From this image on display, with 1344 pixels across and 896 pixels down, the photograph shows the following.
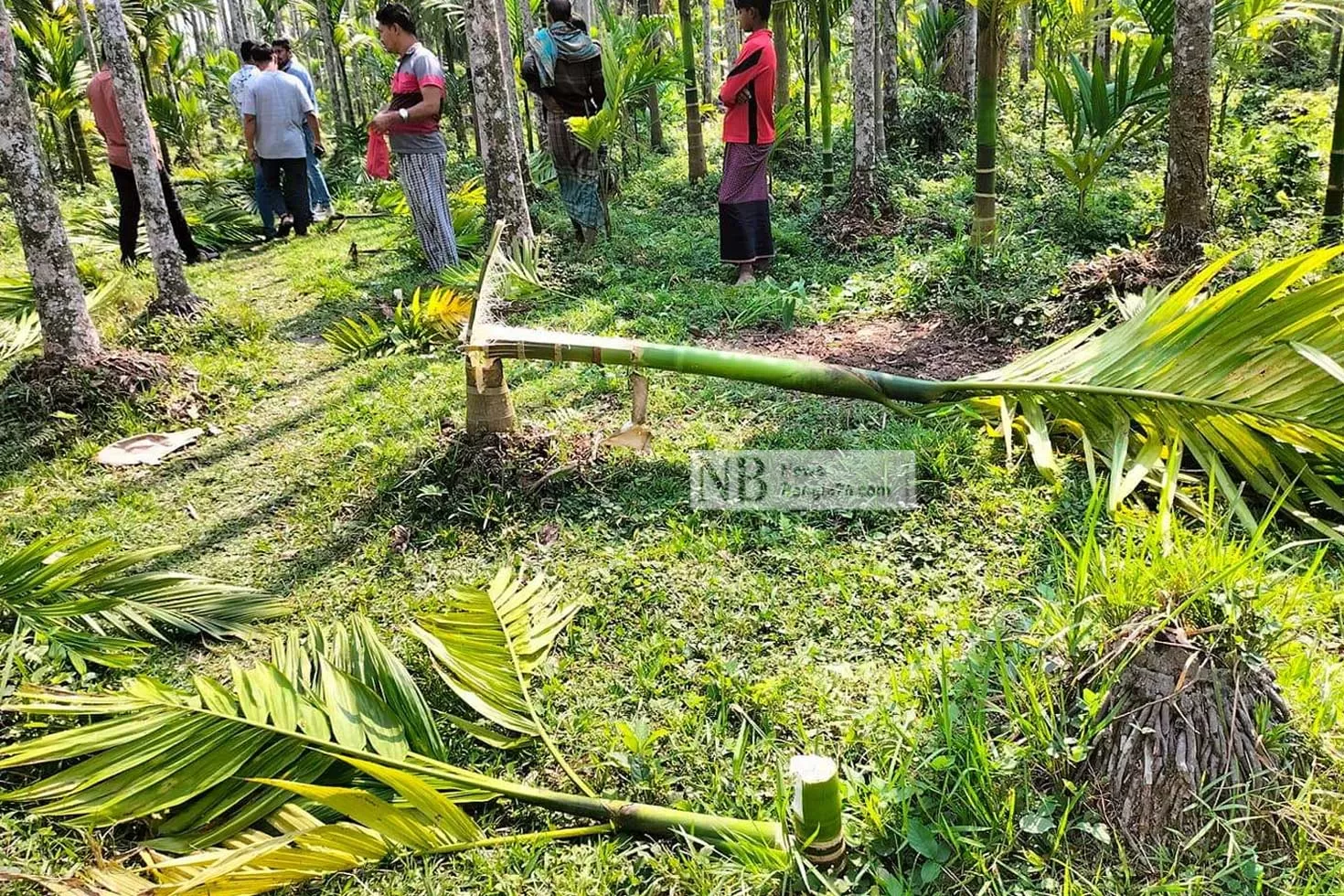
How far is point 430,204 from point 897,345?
380 cm

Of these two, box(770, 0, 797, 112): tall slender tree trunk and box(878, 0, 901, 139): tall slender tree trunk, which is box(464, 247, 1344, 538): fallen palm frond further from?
box(878, 0, 901, 139): tall slender tree trunk

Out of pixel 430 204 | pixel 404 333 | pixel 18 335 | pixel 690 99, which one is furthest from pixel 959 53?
pixel 18 335

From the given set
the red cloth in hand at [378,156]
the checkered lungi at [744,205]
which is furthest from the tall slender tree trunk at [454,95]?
the checkered lungi at [744,205]

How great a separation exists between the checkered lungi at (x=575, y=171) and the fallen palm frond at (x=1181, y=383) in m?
4.06

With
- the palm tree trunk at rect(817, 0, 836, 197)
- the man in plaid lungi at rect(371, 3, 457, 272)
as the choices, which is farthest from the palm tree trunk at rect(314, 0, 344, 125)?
the palm tree trunk at rect(817, 0, 836, 197)

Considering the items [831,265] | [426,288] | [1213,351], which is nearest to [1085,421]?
[1213,351]

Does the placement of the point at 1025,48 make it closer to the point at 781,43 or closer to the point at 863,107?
the point at 781,43

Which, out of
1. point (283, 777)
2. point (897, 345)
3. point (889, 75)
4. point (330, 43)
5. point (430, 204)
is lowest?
point (283, 777)

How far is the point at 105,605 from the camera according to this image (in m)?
2.91

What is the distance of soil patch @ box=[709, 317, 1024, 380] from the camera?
4.80 m

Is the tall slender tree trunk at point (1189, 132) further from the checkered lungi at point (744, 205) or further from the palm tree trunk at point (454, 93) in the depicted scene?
the palm tree trunk at point (454, 93)

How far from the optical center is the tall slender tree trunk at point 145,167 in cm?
564

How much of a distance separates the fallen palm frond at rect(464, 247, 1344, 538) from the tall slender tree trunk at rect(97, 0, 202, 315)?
3.47 m

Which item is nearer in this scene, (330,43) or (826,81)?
(826,81)
